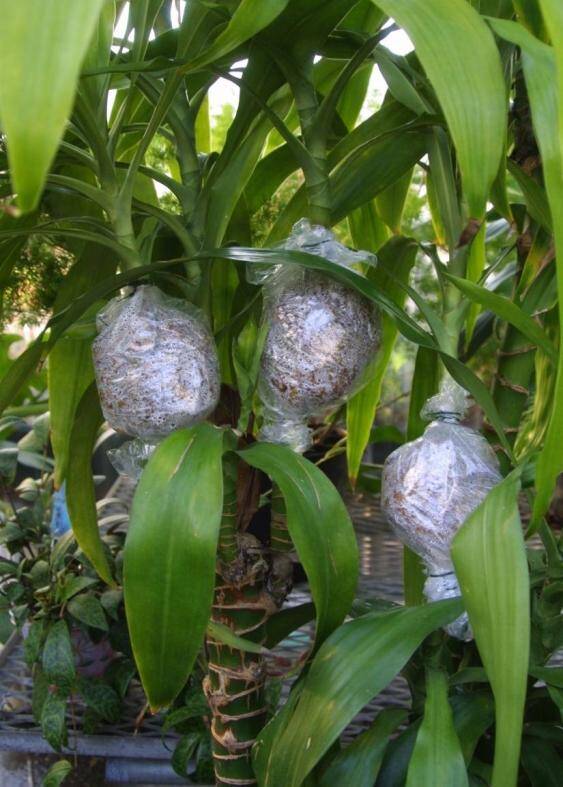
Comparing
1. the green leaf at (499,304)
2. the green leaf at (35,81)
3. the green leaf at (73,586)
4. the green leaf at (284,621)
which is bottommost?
the green leaf at (73,586)

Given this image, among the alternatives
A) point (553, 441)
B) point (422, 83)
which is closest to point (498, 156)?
point (553, 441)

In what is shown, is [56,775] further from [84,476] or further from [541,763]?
[541,763]

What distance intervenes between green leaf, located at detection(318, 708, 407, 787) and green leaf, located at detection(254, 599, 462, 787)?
56 millimetres

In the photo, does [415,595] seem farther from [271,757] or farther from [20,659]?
[20,659]

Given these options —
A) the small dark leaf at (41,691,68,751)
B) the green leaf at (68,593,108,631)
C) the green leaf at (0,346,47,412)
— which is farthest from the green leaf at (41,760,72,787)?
the green leaf at (0,346,47,412)

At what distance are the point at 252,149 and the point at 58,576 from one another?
51cm

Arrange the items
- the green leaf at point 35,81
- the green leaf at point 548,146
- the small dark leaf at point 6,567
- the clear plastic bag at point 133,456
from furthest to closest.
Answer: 1. the small dark leaf at point 6,567
2. the clear plastic bag at point 133,456
3. the green leaf at point 548,146
4. the green leaf at point 35,81

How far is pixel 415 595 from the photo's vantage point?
0.69m

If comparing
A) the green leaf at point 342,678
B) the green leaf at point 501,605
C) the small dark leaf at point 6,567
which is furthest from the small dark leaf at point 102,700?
the green leaf at point 501,605

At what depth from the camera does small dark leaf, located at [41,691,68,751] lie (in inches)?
30.0

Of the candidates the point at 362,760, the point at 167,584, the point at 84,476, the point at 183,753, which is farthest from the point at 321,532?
the point at 183,753

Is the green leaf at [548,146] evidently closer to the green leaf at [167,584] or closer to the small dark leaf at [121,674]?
the green leaf at [167,584]

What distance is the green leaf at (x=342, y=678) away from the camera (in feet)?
1.57

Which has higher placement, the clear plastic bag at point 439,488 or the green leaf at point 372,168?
the green leaf at point 372,168
